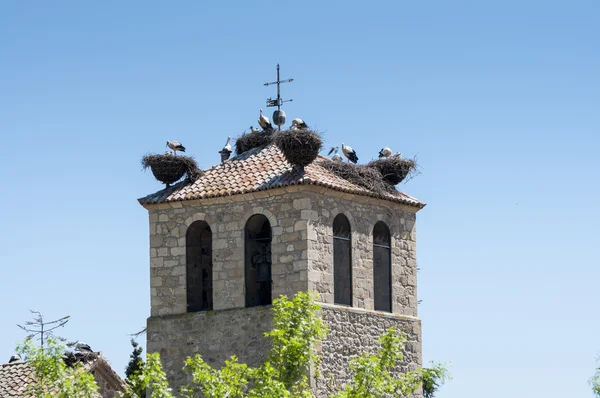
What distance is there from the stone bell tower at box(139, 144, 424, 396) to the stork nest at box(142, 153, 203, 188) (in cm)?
22

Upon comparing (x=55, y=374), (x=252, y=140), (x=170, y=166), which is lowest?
(x=55, y=374)

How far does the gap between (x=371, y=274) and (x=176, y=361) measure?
3883 mm

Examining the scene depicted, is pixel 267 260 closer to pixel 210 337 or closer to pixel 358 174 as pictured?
pixel 210 337

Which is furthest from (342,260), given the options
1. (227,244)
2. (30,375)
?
(30,375)

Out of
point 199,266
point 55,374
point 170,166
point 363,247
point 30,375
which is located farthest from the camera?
point 30,375

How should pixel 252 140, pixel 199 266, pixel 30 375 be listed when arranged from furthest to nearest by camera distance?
1. pixel 30 375
2. pixel 252 140
3. pixel 199 266

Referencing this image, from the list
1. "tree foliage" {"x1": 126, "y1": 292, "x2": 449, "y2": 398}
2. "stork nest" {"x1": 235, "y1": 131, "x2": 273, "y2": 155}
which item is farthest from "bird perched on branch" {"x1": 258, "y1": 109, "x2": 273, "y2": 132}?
"tree foliage" {"x1": 126, "y1": 292, "x2": 449, "y2": 398}

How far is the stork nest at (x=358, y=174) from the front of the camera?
3136 centimetres

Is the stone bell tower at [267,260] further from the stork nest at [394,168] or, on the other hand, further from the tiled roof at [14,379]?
the tiled roof at [14,379]

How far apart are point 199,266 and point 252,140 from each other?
2.88 meters

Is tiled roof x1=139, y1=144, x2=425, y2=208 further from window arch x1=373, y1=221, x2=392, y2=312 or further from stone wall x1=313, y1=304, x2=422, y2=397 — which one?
stone wall x1=313, y1=304, x2=422, y2=397

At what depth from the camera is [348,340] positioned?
99.7ft

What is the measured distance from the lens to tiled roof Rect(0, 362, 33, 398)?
113ft

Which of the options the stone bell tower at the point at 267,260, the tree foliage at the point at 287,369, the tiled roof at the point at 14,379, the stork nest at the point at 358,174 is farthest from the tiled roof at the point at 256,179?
the tiled roof at the point at 14,379
